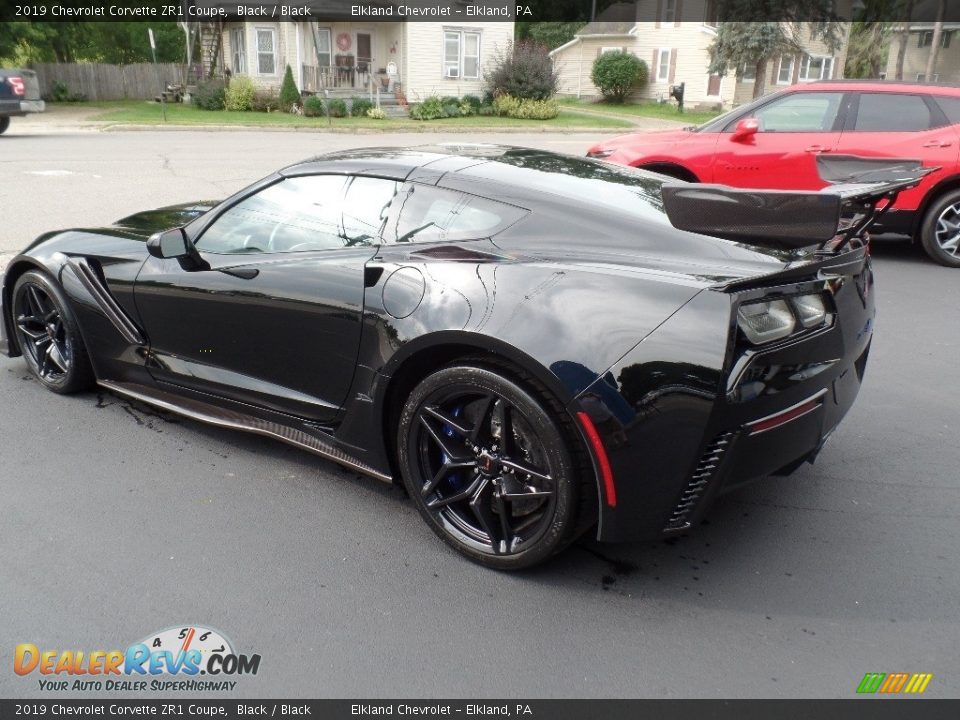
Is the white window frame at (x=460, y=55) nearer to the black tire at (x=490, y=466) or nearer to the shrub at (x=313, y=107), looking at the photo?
the shrub at (x=313, y=107)

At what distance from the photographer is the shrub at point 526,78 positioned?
28.9 m

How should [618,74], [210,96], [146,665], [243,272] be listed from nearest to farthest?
[146,665] → [243,272] → [210,96] → [618,74]

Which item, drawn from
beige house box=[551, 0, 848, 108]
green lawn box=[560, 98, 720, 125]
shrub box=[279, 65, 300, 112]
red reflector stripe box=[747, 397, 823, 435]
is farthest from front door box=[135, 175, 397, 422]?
beige house box=[551, 0, 848, 108]

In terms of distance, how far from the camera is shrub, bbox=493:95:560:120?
92.4 ft

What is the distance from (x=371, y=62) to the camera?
3225 centimetres

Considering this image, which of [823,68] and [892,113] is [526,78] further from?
[892,113]

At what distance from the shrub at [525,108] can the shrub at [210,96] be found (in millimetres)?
9609

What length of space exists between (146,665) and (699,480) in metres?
1.84

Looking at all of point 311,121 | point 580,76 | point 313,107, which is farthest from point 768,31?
point 311,121

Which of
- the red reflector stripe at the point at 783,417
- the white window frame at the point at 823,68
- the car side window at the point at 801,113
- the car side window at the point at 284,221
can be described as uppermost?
the white window frame at the point at 823,68

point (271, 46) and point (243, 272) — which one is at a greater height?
point (271, 46)

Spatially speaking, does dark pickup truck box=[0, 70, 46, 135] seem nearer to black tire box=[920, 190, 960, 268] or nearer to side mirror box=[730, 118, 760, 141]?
side mirror box=[730, 118, 760, 141]

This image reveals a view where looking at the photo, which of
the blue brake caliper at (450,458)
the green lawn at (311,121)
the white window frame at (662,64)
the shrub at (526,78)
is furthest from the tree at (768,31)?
the blue brake caliper at (450,458)

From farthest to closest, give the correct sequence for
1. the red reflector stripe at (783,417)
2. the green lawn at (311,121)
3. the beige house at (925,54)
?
the beige house at (925,54)
the green lawn at (311,121)
the red reflector stripe at (783,417)
